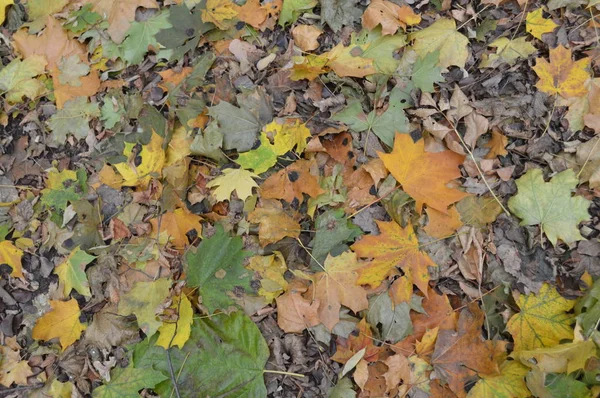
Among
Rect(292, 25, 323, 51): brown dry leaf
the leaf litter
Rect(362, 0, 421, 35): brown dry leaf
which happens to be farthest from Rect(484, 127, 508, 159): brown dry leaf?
Rect(292, 25, 323, 51): brown dry leaf

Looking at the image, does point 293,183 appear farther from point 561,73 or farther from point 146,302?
point 561,73

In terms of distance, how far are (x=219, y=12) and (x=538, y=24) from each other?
1766 mm

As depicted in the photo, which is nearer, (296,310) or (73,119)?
(296,310)

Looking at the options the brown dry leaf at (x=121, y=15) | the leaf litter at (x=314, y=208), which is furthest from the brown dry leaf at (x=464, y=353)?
the brown dry leaf at (x=121, y=15)

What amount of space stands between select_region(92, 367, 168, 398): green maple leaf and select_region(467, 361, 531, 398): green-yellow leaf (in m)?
1.46

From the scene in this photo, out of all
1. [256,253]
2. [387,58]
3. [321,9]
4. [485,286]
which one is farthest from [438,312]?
[321,9]

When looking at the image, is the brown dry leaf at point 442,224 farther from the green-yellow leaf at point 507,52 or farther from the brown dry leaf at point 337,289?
the green-yellow leaf at point 507,52

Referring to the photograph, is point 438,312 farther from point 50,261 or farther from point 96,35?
point 96,35

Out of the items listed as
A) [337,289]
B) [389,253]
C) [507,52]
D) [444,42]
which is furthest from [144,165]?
[507,52]

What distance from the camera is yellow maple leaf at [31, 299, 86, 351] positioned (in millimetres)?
2396

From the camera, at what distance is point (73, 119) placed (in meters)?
2.76

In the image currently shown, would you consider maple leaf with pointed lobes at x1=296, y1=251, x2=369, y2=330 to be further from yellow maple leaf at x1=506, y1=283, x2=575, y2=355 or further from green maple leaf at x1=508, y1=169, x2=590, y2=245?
green maple leaf at x1=508, y1=169, x2=590, y2=245

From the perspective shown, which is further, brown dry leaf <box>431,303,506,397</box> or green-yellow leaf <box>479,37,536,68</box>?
green-yellow leaf <box>479,37,536,68</box>

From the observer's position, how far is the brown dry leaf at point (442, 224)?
217cm
